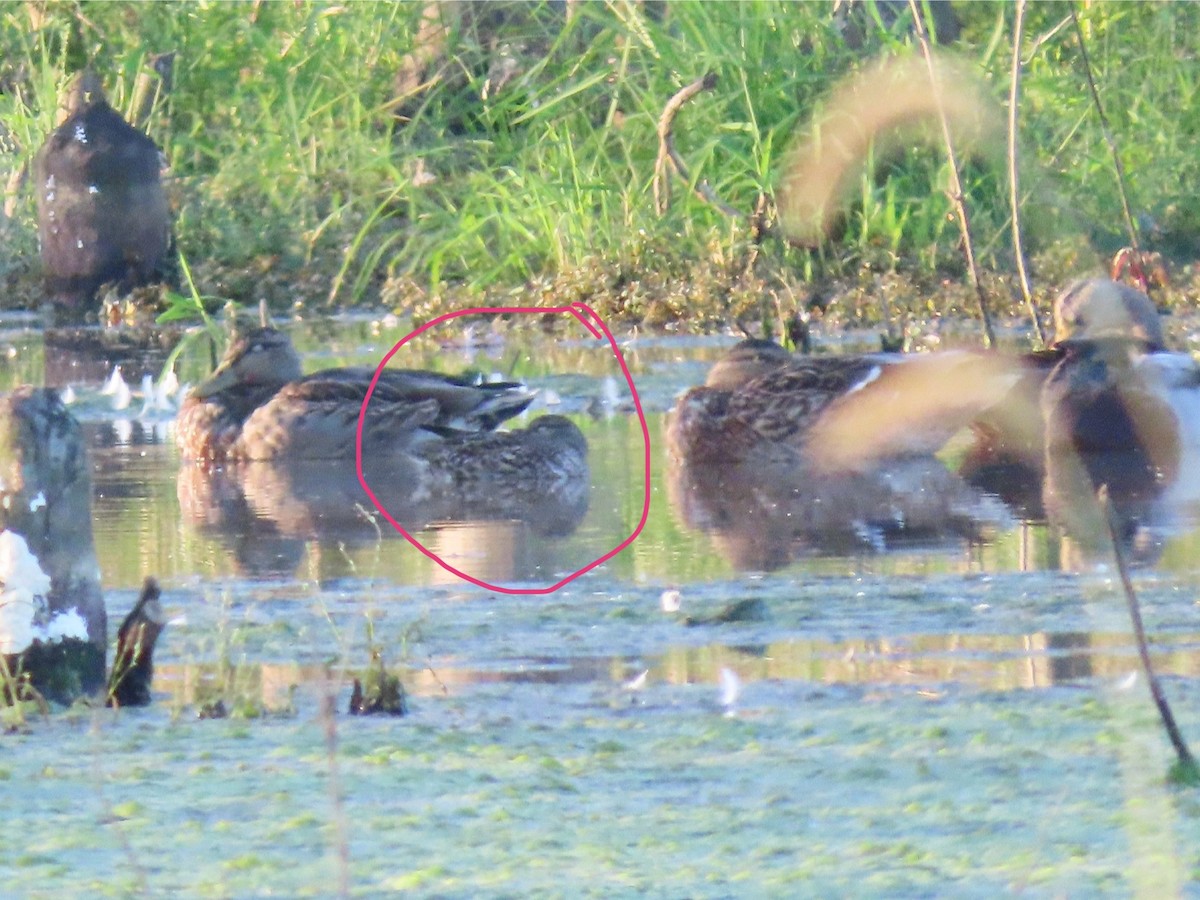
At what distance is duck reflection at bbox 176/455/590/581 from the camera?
7.23 metres

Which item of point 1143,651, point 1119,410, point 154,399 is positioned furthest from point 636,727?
point 154,399

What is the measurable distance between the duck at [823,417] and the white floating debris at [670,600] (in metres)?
3.00

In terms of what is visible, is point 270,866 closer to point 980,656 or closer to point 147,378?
point 980,656

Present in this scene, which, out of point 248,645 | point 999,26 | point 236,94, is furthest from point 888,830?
point 236,94

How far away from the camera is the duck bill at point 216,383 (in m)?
10.0

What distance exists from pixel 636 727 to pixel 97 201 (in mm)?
12014

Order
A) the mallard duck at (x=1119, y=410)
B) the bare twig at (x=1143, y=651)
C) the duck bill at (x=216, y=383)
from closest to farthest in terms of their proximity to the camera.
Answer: the bare twig at (x=1143, y=651) → the mallard duck at (x=1119, y=410) → the duck bill at (x=216, y=383)

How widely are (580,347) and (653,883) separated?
33.0 ft

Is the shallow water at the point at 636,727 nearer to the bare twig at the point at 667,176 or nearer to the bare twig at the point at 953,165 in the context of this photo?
the bare twig at the point at 953,165

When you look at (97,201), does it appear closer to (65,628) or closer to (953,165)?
(953,165)

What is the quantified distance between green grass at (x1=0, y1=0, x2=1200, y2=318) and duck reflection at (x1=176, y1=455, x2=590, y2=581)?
545cm

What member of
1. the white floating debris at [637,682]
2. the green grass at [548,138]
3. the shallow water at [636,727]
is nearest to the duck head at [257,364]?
the shallow water at [636,727]

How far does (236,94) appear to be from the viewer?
18453mm

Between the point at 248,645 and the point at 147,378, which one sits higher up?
the point at 147,378
